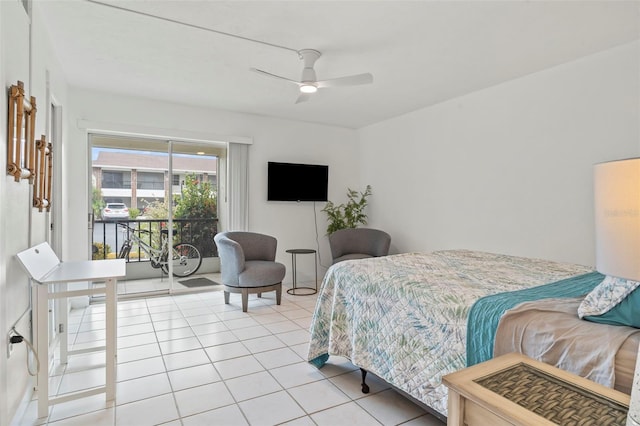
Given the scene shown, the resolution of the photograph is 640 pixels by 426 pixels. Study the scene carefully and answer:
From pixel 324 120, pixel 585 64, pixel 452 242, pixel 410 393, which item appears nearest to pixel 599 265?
pixel 410 393

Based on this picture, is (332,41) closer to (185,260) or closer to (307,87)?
(307,87)

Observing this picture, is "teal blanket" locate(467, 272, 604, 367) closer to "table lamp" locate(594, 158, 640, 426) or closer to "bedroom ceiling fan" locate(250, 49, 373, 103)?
"table lamp" locate(594, 158, 640, 426)

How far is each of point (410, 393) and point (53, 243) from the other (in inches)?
129

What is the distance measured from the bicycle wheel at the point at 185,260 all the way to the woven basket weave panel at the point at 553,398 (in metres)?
4.81

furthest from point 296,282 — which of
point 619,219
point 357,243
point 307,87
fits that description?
point 619,219

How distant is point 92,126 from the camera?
13.3 ft

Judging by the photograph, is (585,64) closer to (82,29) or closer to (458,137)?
(458,137)

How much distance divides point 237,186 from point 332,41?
273 centimetres

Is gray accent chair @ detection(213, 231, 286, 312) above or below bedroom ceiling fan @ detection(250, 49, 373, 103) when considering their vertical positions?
below

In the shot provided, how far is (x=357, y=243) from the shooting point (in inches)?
198

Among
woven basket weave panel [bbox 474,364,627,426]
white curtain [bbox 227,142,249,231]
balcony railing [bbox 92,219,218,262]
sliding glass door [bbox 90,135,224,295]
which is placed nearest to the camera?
woven basket weave panel [bbox 474,364,627,426]

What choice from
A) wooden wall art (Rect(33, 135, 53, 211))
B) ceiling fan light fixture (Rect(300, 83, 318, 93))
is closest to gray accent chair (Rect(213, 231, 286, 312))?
wooden wall art (Rect(33, 135, 53, 211))

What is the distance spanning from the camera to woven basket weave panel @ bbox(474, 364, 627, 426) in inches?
35.7

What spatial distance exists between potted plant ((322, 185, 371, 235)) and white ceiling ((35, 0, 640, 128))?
2050 mm
